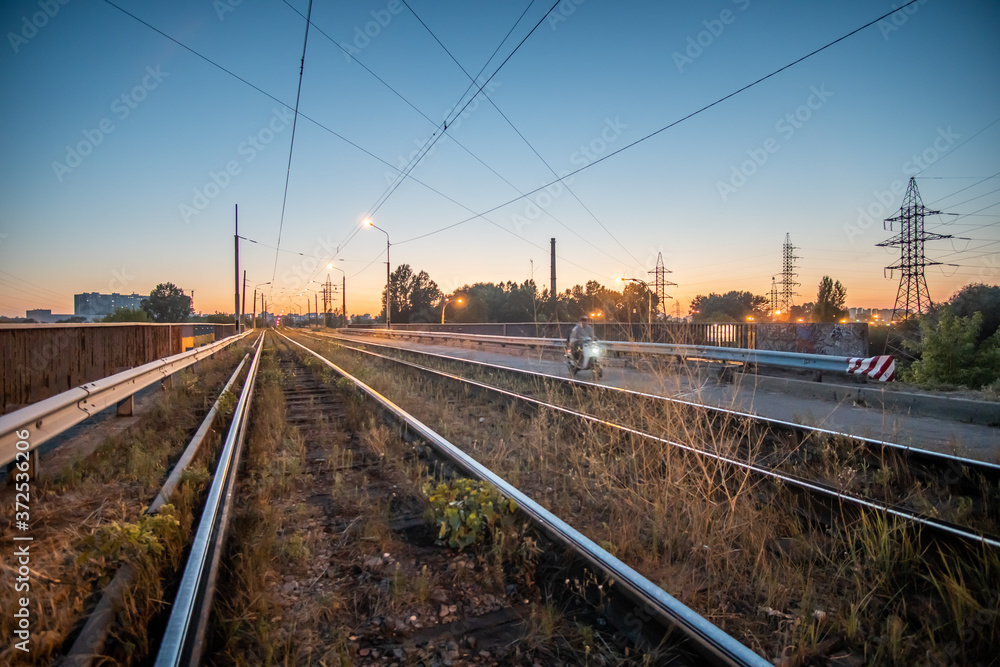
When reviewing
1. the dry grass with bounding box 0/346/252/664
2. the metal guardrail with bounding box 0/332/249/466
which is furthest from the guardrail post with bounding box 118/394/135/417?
the dry grass with bounding box 0/346/252/664

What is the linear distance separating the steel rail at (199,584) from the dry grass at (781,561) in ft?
7.85

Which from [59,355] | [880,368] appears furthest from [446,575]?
[880,368]

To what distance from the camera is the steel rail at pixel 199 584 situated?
2070 millimetres

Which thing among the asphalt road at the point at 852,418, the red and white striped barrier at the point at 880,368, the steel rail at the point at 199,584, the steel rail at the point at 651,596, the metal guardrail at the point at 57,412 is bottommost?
the asphalt road at the point at 852,418

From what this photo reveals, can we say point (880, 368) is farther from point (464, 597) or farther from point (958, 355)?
point (464, 597)

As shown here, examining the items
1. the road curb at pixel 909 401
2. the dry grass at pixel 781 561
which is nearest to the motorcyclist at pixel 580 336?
the road curb at pixel 909 401

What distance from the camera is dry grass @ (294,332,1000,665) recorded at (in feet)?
7.84

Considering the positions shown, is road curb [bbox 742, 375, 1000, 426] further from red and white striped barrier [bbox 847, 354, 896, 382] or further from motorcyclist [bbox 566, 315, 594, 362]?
motorcyclist [bbox 566, 315, 594, 362]

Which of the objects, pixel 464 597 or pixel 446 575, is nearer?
pixel 464 597

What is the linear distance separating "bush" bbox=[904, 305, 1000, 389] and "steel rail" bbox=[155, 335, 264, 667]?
1582 cm

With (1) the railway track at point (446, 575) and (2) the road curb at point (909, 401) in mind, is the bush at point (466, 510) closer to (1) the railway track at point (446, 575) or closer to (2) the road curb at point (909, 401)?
(1) the railway track at point (446, 575)

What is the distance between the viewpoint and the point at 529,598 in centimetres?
274

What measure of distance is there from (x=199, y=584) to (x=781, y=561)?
3563 mm

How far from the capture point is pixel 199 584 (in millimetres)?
2586
